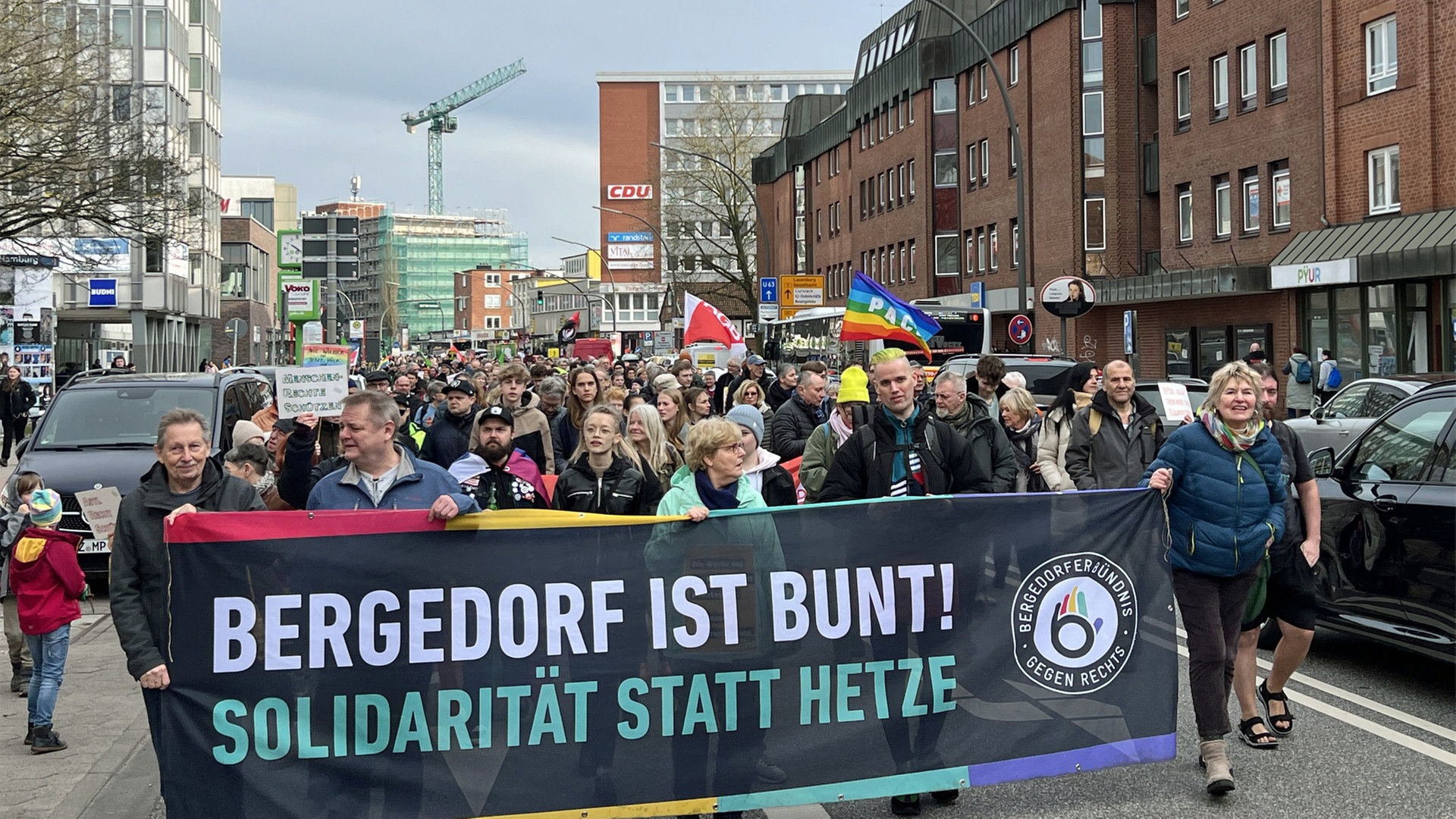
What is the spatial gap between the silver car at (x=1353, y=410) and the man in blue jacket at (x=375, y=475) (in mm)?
12300

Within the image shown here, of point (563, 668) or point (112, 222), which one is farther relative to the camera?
point (112, 222)

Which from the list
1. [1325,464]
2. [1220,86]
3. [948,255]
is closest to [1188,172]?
[1220,86]

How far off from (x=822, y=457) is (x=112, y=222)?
62.0 ft

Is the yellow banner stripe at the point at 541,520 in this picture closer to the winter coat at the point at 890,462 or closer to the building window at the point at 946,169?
the winter coat at the point at 890,462

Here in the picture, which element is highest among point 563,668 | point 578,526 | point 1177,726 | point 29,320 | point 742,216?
point 742,216

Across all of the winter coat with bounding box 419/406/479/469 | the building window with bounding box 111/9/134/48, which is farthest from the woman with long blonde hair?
the building window with bounding box 111/9/134/48

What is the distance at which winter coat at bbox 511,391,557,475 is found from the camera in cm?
1091

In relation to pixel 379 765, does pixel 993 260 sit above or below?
above

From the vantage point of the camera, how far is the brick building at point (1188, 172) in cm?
3089

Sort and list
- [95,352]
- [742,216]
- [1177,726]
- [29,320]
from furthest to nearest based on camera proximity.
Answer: [742,216] < [95,352] < [29,320] < [1177,726]

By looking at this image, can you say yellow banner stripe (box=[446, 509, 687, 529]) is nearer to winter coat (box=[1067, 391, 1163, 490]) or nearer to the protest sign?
the protest sign

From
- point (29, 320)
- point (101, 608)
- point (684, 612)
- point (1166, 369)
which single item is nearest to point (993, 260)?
point (1166, 369)

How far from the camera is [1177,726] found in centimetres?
788

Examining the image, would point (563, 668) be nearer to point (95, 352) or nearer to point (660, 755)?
point (660, 755)
